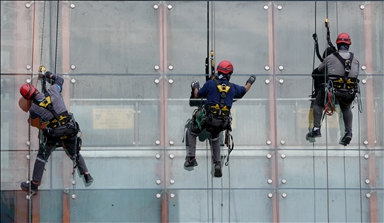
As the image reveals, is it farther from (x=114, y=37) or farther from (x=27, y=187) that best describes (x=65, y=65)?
(x=27, y=187)

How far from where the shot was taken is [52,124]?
9008 mm

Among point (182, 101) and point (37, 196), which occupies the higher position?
point (182, 101)

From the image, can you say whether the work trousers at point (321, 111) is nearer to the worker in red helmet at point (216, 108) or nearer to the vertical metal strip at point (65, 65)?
the worker in red helmet at point (216, 108)

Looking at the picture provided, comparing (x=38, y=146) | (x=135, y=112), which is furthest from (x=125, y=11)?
(x=38, y=146)

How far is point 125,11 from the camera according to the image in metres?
9.59

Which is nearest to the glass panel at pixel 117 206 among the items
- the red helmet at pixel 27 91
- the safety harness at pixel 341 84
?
the red helmet at pixel 27 91

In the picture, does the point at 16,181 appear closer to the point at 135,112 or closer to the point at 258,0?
the point at 135,112

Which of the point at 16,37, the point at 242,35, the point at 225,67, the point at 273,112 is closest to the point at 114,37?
the point at 16,37

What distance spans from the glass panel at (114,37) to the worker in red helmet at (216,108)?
2.73 ft

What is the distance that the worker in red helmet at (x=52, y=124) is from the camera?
29.5ft

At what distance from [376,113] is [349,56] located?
946 millimetres

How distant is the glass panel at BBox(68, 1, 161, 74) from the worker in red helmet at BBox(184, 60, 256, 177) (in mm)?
831

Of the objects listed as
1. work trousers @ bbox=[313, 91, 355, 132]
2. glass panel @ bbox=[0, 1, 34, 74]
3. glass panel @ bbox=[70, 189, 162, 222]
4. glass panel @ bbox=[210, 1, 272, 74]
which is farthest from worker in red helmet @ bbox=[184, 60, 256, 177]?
glass panel @ bbox=[0, 1, 34, 74]

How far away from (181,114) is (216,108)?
722 millimetres
